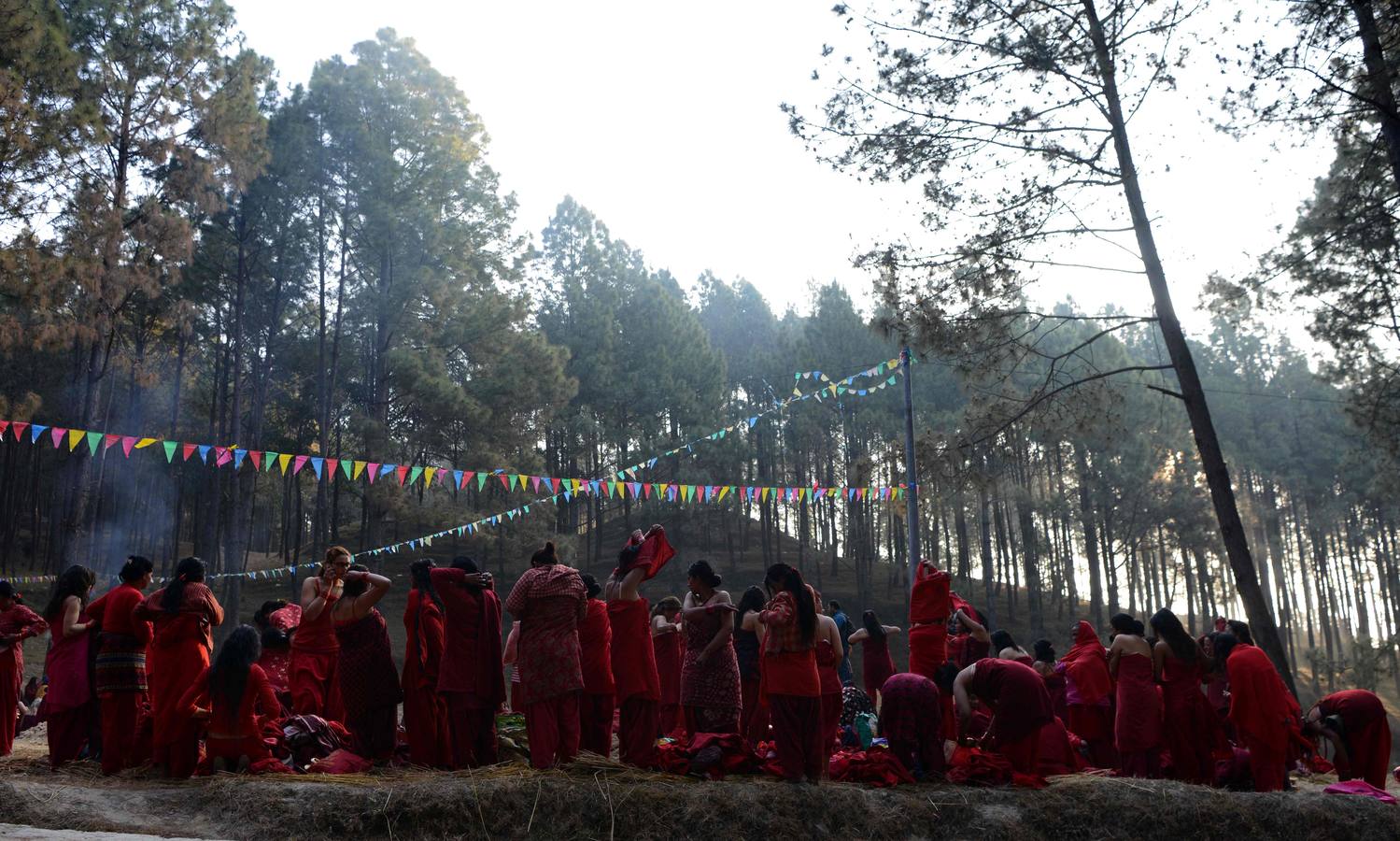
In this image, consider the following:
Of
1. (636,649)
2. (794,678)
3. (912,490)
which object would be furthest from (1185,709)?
(912,490)

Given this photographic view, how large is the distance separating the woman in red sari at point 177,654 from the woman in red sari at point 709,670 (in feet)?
11.1

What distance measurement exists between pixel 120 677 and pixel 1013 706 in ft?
20.8

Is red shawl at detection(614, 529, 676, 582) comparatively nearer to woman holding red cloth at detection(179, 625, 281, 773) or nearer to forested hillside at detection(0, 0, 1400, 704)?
woman holding red cloth at detection(179, 625, 281, 773)

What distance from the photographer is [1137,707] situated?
7.81 meters

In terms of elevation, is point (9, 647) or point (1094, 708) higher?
point (9, 647)

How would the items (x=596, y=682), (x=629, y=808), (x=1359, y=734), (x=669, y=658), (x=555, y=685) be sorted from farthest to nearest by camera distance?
(x=669, y=658) < (x=1359, y=734) < (x=596, y=682) < (x=555, y=685) < (x=629, y=808)

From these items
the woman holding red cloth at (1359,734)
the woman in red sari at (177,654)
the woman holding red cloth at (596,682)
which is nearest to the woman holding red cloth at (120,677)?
the woman in red sari at (177,654)

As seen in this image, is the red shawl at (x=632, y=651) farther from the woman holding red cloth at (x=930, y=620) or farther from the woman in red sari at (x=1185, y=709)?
the woman in red sari at (x=1185, y=709)

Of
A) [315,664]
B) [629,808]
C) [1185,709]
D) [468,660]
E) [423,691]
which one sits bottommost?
[629,808]

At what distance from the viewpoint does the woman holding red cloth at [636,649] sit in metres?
6.77

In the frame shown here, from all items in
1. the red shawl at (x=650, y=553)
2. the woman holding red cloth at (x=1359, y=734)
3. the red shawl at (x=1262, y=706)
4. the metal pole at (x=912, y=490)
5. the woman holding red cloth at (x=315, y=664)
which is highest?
the metal pole at (x=912, y=490)

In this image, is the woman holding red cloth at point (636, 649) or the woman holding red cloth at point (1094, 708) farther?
the woman holding red cloth at point (1094, 708)

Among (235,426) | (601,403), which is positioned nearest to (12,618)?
(235,426)

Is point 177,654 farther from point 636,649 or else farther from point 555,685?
point 636,649
